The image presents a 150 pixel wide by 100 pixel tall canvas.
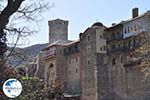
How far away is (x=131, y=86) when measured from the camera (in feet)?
218

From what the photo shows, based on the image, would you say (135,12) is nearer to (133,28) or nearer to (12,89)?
(133,28)

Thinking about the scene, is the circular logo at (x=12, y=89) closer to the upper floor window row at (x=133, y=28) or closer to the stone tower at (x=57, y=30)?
the upper floor window row at (x=133, y=28)

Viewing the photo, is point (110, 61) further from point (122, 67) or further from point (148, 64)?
point (148, 64)

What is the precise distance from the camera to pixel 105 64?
72250mm

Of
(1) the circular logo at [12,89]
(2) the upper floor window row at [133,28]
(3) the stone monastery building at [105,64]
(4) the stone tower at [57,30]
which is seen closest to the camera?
(1) the circular logo at [12,89]

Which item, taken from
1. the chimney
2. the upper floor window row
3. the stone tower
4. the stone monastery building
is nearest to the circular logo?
the stone monastery building

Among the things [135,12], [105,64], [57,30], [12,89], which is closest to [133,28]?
[135,12]

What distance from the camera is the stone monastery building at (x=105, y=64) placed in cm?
6575

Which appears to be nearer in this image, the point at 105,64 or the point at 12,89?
the point at 12,89

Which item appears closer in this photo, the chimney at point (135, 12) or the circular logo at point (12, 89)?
the circular logo at point (12, 89)

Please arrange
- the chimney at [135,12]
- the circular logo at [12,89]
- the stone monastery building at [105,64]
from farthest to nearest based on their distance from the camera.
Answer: the chimney at [135,12]
the stone monastery building at [105,64]
the circular logo at [12,89]

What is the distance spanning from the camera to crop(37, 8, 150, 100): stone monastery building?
6575 centimetres

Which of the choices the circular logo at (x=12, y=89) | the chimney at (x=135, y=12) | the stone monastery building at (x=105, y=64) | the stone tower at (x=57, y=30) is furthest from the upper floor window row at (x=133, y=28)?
the circular logo at (x=12, y=89)

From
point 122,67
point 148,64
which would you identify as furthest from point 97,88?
point 148,64
